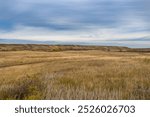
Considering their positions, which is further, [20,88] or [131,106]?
[20,88]

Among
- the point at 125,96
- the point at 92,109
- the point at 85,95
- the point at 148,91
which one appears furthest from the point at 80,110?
the point at 148,91

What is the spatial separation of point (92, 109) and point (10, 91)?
349cm

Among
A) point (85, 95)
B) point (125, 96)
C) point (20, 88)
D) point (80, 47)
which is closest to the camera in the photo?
point (85, 95)

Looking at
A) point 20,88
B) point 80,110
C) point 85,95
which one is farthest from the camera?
point 20,88

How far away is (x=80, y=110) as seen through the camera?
586 cm

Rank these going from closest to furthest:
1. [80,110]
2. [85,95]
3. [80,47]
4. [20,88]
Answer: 1. [80,110]
2. [85,95]
3. [20,88]
4. [80,47]

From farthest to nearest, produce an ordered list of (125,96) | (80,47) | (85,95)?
1. (80,47)
2. (125,96)
3. (85,95)

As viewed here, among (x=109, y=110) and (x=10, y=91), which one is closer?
(x=109, y=110)

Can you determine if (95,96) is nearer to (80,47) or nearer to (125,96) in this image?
(125,96)

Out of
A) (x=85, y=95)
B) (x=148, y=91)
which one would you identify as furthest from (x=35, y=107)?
(x=148, y=91)

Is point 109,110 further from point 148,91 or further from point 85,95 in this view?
point 148,91

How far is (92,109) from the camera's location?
19.3 ft

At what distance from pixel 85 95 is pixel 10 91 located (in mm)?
2349

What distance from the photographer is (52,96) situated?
780 cm
